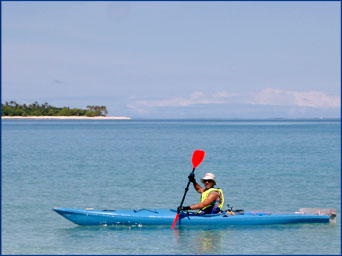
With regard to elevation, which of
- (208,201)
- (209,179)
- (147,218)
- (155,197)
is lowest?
(147,218)

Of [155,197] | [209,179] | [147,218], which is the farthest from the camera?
[155,197]

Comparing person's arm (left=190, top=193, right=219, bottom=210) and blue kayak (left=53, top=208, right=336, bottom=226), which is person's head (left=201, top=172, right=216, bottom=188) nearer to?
person's arm (left=190, top=193, right=219, bottom=210)

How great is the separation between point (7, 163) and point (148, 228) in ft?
75.2

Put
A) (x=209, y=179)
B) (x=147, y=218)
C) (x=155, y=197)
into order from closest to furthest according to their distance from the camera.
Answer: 1. (x=209, y=179)
2. (x=147, y=218)
3. (x=155, y=197)

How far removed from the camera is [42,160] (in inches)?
1489

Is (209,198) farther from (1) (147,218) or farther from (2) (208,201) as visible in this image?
(1) (147,218)

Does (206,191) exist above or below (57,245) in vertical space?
above

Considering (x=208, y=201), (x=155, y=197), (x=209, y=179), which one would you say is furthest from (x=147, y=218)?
(x=155, y=197)

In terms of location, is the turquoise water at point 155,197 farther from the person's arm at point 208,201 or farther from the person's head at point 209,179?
the person's head at point 209,179

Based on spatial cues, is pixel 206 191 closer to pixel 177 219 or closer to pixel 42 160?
pixel 177 219

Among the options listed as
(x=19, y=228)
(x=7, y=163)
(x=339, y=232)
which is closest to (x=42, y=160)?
(x=7, y=163)

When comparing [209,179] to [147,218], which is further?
[147,218]

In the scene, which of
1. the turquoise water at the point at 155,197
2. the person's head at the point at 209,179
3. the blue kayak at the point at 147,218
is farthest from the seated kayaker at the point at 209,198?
the turquoise water at the point at 155,197

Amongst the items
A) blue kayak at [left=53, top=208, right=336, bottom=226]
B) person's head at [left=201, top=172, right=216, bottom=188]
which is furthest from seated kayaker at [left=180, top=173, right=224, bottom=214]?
blue kayak at [left=53, top=208, right=336, bottom=226]
